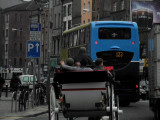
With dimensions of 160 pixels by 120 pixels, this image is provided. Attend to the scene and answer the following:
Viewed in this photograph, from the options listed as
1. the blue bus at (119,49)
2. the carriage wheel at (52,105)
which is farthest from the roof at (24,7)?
the carriage wheel at (52,105)

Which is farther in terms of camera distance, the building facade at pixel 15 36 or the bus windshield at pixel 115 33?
the building facade at pixel 15 36

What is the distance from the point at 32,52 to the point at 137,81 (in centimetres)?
573

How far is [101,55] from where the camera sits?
27.8m

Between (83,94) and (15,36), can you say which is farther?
(15,36)

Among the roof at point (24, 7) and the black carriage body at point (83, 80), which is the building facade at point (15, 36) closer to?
the roof at point (24, 7)

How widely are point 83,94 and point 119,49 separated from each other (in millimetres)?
14844

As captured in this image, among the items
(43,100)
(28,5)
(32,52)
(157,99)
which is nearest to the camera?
(157,99)

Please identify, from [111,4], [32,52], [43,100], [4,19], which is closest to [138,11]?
[111,4]

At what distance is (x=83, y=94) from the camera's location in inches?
521

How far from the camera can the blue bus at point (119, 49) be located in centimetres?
Result: 2786

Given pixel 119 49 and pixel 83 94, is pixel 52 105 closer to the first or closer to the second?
pixel 83 94

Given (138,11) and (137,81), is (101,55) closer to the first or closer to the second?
(137,81)

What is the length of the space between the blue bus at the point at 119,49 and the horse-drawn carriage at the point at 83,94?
1442 centimetres

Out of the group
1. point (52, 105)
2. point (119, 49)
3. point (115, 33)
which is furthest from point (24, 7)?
point (52, 105)
